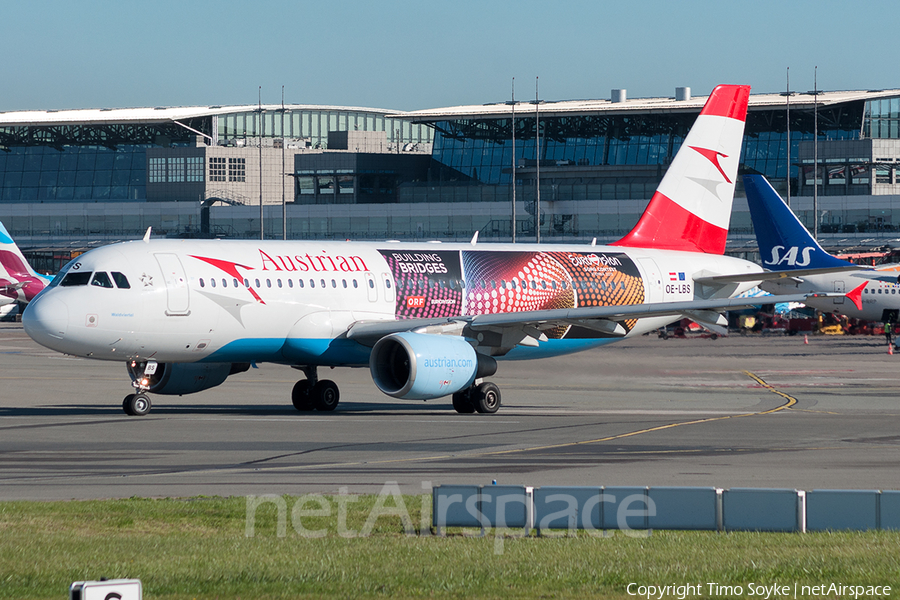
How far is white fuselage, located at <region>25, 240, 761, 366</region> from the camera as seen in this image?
2841 centimetres

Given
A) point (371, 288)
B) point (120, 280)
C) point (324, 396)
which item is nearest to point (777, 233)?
point (371, 288)

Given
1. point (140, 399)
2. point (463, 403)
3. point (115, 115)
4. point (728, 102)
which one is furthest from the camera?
point (115, 115)

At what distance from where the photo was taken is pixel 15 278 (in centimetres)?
7081

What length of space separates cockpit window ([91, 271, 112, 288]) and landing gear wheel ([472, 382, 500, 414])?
9.46m

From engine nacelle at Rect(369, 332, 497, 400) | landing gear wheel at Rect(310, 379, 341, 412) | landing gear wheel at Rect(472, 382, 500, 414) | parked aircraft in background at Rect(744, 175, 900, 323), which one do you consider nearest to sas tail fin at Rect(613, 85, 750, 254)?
landing gear wheel at Rect(472, 382, 500, 414)

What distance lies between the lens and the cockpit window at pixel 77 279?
2866cm

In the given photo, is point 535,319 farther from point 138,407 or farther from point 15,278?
point 15,278

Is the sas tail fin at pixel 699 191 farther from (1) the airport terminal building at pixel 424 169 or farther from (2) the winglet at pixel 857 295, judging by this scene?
(1) the airport terminal building at pixel 424 169

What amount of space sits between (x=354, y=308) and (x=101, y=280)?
21.4 ft

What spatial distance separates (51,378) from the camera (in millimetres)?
43656

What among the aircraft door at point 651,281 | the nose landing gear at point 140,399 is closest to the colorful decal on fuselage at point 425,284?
the aircraft door at point 651,281

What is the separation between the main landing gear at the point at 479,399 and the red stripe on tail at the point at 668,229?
31.2 ft

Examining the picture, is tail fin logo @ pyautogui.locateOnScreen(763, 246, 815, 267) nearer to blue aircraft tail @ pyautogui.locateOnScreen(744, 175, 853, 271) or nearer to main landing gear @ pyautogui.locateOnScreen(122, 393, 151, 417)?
blue aircraft tail @ pyautogui.locateOnScreen(744, 175, 853, 271)

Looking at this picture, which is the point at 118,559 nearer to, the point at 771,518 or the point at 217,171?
the point at 771,518
